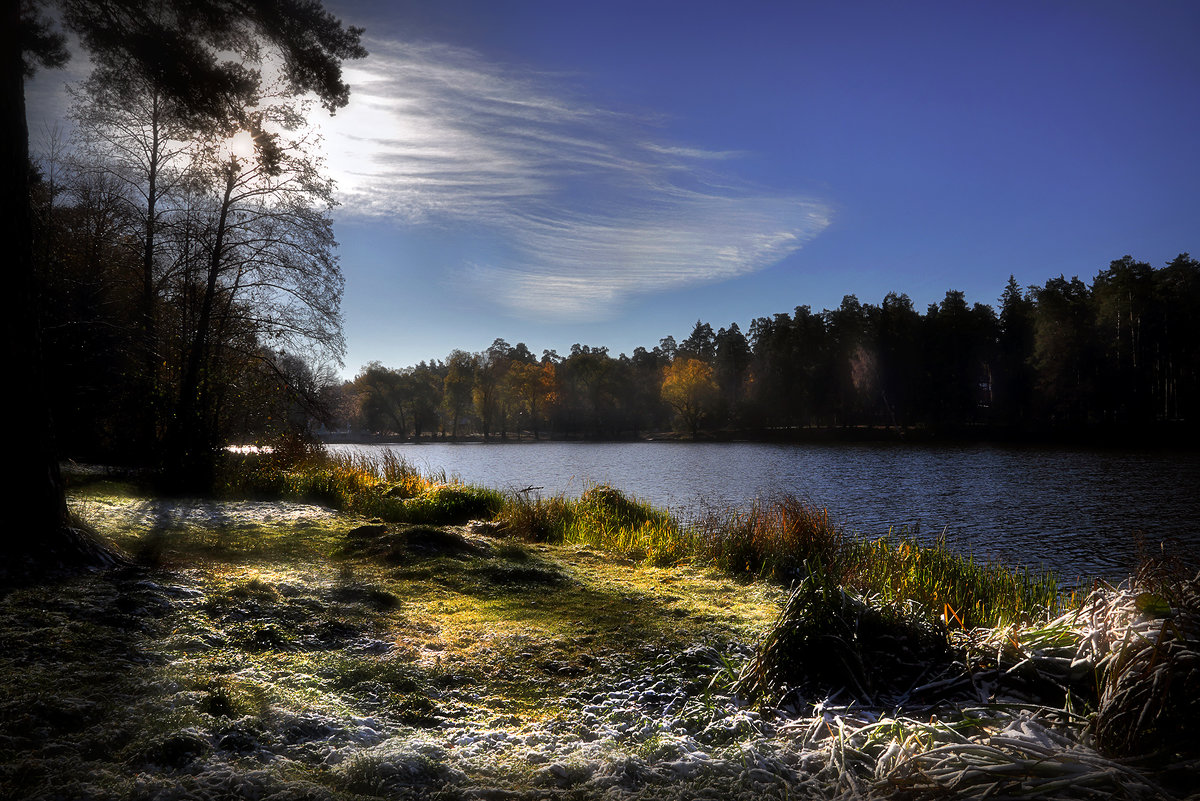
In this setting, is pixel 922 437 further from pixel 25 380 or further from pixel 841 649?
pixel 25 380

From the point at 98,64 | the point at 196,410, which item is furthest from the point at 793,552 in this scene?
the point at 196,410

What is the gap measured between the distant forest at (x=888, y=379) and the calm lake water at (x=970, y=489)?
13.3 meters

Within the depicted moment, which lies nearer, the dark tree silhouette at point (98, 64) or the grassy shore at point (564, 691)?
the grassy shore at point (564, 691)

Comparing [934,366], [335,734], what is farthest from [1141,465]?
[335,734]

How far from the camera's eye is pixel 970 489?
2344 cm

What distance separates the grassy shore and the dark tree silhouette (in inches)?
32.2

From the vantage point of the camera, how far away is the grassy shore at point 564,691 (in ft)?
7.22

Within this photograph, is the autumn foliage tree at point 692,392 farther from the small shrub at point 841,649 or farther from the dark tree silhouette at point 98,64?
the small shrub at point 841,649

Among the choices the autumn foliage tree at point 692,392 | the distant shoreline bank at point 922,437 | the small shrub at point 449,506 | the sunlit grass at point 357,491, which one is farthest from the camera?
the autumn foliage tree at point 692,392

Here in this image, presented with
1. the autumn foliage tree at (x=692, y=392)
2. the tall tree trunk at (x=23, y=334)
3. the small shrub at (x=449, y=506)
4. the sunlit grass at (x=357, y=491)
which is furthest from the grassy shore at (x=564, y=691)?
the autumn foliage tree at (x=692, y=392)

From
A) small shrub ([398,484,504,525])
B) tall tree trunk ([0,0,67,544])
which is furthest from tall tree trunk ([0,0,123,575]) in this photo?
small shrub ([398,484,504,525])

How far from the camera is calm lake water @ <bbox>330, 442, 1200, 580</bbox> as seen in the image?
47.5 feet

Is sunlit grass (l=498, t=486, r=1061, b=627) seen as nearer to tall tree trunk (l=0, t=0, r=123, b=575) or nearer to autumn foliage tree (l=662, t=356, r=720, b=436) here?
tall tree trunk (l=0, t=0, r=123, b=575)

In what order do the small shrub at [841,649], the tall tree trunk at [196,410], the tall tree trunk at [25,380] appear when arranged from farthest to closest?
the tall tree trunk at [196,410], the tall tree trunk at [25,380], the small shrub at [841,649]
